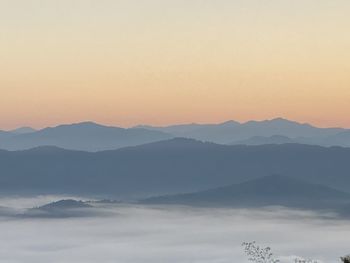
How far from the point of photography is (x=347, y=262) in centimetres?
3669

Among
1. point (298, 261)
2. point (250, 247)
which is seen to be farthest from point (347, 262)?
point (250, 247)

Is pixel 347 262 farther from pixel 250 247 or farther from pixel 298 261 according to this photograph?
pixel 250 247

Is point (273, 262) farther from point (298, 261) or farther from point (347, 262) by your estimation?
point (347, 262)

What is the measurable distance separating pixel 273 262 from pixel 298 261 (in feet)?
4.85

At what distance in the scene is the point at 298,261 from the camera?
36969mm

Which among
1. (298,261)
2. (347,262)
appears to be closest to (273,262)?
(298,261)

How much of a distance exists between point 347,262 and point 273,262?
401cm

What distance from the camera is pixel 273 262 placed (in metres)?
37.7

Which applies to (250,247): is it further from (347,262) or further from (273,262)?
(347,262)

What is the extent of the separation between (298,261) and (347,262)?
8.60 feet

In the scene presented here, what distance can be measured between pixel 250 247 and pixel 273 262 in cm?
172
